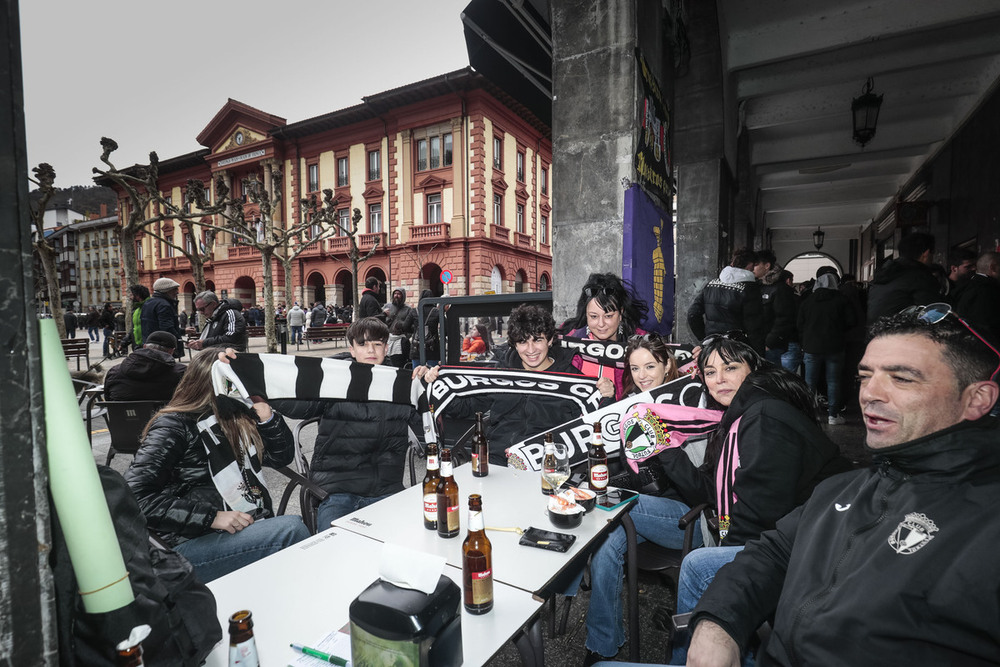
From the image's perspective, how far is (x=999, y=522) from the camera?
1122 millimetres

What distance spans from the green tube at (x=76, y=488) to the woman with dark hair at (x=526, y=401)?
2.45 metres

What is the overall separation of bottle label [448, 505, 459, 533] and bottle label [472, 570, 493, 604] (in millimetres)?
502

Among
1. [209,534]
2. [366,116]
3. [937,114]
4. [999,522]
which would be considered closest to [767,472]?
[999,522]

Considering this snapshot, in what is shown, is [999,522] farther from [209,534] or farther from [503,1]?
[503,1]

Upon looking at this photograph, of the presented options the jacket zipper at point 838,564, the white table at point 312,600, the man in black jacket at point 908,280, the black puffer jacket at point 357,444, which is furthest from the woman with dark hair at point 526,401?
the man in black jacket at point 908,280

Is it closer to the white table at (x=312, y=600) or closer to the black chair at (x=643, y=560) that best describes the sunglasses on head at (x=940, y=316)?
the black chair at (x=643, y=560)

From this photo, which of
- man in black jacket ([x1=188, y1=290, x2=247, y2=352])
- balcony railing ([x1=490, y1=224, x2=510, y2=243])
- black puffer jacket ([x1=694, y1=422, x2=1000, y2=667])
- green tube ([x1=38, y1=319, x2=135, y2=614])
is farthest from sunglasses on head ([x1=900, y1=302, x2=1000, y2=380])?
balcony railing ([x1=490, y1=224, x2=510, y2=243])

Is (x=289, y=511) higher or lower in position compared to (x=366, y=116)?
lower

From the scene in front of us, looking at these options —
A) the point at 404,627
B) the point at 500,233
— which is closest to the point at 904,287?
the point at 404,627

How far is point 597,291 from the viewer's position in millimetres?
3852

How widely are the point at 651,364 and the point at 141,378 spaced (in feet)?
13.0

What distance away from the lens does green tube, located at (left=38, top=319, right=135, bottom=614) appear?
723 mm

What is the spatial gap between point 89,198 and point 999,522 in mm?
89514

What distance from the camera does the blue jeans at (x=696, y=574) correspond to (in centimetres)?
191
